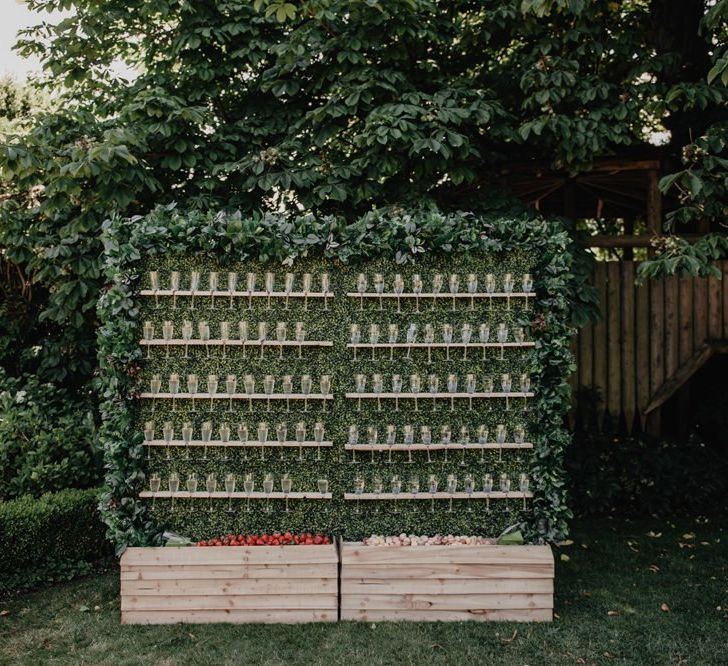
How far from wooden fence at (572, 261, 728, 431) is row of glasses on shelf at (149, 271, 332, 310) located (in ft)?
13.1

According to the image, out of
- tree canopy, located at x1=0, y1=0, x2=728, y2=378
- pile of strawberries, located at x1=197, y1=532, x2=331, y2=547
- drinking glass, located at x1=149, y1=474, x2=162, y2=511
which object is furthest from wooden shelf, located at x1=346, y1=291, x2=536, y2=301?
drinking glass, located at x1=149, y1=474, x2=162, y2=511

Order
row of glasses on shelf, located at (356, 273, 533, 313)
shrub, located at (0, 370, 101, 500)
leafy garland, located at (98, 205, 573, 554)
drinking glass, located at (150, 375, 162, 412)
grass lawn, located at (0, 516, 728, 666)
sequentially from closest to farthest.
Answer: grass lawn, located at (0, 516, 728, 666), leafy garland, located at (98, 205, 573, 554), drinking glass, located at (150, 375, 162, 412), row of glasses on shelf, located at (356, 273, 533, 313), shrub, located at (0, 370, 101, 500)

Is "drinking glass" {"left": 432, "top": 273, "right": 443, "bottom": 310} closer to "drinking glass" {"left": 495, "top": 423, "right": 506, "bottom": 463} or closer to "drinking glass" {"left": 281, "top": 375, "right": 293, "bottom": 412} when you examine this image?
"drinking glass" {"left": 495, "top": 423, "right": 506, "bottom": 463}

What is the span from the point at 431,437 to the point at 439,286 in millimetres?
1255

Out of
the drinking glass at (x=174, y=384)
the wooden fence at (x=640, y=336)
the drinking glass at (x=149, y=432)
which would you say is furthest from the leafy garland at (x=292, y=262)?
the wooden fence at (x=640, y=336)

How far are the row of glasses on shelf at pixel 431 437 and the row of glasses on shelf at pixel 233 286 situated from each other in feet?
3.65

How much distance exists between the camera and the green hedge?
6.00 m

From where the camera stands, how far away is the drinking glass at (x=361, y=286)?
231 inches

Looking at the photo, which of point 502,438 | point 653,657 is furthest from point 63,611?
point 653,657

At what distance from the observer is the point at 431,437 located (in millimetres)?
5969

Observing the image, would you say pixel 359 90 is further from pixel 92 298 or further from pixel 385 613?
pixel 385 613

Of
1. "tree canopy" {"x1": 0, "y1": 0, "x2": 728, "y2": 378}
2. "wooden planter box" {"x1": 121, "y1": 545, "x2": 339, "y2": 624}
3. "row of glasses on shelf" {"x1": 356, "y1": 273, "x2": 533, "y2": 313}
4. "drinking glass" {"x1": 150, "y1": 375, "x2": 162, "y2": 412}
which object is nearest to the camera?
"wooden planter box" {"x1": 121, "y1": 545, "x2": 339, "y2": 624}

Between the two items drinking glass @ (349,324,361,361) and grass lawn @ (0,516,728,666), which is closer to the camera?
grass lawn @ (0,516,728,666)

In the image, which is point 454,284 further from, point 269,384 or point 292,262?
point 269,384
